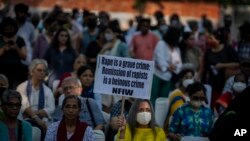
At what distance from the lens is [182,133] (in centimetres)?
1523

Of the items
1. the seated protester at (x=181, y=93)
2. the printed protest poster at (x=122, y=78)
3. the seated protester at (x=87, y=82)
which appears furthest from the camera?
the seated protester at (x=181, y=93)

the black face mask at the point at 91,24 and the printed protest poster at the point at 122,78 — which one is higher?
the black face mask at the point at 91,24

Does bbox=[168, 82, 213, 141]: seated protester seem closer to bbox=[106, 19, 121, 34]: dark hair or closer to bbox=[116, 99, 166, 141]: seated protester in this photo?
bbox=[116, 99, 166, 141]: seated protester

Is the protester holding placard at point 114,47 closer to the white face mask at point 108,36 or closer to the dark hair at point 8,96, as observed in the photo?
the white face mask at point 108,36

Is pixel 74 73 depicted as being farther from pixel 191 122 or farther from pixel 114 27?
pixel 114 27

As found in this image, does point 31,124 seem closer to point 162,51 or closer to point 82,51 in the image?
point 162,51

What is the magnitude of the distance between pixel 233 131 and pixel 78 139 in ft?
8.51

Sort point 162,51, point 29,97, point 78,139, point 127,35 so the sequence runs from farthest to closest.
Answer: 1. point 127,35
2. point 162,51
3. point 29,97
4. point 78,139

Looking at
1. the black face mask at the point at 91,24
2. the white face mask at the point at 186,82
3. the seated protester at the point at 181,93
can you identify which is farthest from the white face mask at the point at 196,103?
the black face mask at the point at 91,24

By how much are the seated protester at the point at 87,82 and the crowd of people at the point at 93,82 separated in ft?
0.05

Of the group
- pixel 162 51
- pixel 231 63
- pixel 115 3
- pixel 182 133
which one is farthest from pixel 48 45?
pixel 115 3

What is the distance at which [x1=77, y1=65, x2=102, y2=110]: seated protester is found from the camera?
1602 cm

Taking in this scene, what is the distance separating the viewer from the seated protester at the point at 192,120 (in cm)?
1523

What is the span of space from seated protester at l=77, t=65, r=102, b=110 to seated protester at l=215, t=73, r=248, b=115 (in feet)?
6.33
